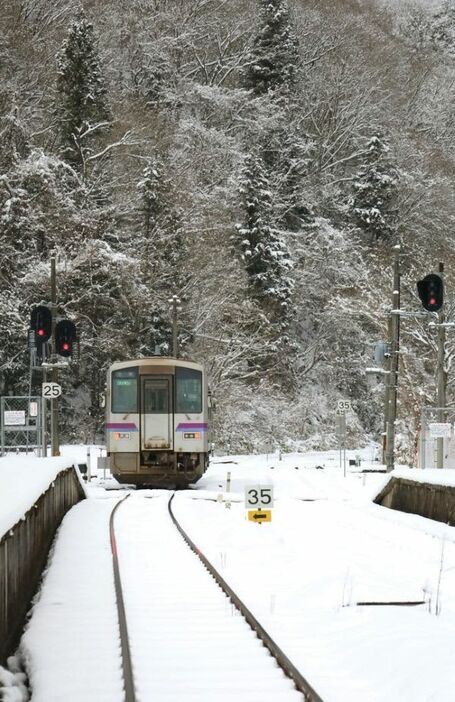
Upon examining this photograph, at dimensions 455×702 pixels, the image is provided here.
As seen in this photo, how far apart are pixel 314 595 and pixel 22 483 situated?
398cm

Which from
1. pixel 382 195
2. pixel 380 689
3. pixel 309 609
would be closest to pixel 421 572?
pixel 309 609

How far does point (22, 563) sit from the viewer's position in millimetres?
9438

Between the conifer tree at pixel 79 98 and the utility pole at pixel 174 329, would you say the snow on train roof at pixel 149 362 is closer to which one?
the utility pole at pixel 174 329

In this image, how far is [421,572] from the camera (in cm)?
1139

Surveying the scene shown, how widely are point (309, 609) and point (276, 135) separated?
A: 58729 mm

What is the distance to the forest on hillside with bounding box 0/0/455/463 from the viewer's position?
164ft

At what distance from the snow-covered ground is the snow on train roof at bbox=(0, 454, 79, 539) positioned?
0.92 meters

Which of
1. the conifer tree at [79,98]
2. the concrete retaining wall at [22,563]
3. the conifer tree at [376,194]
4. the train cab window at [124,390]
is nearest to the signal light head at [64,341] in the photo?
the train cab window at [124,390]

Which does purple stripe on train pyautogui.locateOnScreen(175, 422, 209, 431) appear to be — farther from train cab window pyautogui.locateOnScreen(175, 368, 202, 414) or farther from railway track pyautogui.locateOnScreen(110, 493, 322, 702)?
railway track pyautogui.locateOnScreen(110, 493, 322, 702)

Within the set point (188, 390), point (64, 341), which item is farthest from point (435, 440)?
point (64, 341)

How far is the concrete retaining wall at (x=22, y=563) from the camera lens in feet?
25.5

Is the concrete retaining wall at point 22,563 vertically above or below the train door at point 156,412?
below

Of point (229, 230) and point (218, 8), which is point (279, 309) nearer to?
point (229, 230)

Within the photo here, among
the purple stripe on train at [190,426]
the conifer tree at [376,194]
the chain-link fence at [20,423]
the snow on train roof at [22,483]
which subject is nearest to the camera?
the snow on train roof at [22,483]
